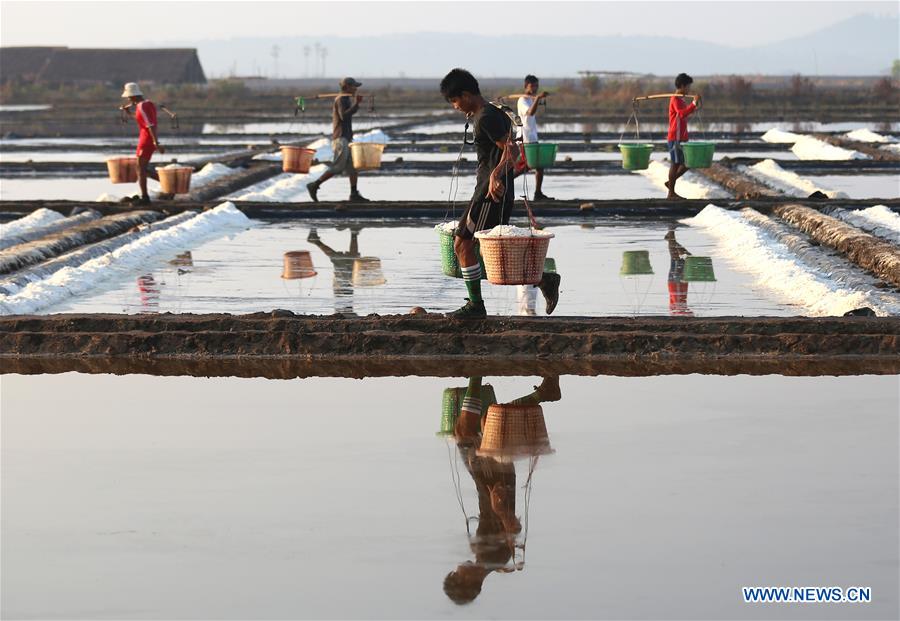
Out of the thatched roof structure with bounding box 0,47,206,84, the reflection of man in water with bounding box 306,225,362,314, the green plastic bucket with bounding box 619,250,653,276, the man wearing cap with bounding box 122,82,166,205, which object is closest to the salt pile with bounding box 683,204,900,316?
the green plastic bucket with bounding box 619,250,653,276

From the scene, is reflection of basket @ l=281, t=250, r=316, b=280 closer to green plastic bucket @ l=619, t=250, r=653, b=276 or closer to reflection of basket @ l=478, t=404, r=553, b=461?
green plastic bucket @ l=619, t=250, r=653, b=276

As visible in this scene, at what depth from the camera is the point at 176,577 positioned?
5078 millimetres

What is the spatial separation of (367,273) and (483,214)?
3.84m

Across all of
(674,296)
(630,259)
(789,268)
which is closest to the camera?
(674,296)

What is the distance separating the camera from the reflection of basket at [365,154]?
663 inches

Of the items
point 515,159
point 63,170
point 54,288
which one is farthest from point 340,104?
point 63,170

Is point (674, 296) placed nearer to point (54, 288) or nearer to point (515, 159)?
point (515, 159)

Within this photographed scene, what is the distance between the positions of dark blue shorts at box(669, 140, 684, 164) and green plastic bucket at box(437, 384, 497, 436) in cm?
915

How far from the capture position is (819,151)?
95.9ft

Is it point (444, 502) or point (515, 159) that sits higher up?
point (515, 159)

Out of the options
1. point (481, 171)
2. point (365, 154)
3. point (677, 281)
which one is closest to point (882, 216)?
point (677, 281)

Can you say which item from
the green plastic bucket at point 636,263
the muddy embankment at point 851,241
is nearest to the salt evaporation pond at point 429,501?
the muddy embankment at point 851,241

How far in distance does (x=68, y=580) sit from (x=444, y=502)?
1.39m

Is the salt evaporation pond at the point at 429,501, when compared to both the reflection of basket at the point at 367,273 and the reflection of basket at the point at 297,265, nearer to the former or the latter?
the reflection of basket at the point at 367,273
